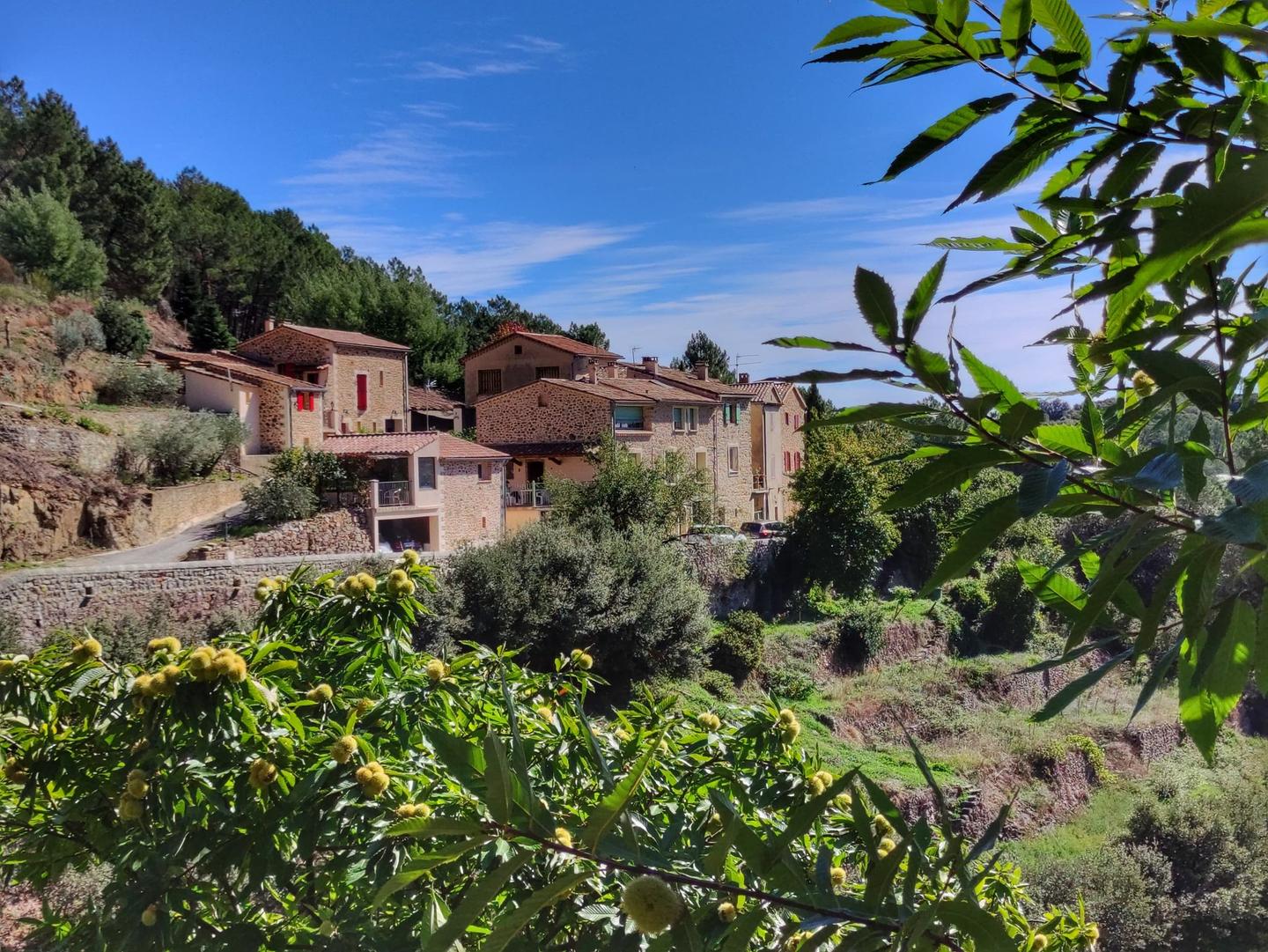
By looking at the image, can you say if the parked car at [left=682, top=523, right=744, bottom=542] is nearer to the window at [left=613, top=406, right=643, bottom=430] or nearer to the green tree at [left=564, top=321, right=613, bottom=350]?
the window at [left=613, top=406, right=643, bottom=430]

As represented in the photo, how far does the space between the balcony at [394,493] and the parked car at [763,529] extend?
9534 mm

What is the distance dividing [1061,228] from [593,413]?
23604mm

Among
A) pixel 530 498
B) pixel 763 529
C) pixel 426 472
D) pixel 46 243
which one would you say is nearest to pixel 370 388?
pixel 530 498

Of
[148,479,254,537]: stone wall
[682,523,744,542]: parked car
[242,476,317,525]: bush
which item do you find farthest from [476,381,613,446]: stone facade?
[242,476,317,525]: bush

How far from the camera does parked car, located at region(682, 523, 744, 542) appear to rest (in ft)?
73.3

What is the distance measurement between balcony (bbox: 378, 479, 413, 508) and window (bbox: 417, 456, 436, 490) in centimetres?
38

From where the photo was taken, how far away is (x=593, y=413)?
81.5 ft

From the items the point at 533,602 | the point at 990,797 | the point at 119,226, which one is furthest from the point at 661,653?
the point at 119,226

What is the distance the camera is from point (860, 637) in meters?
20.6

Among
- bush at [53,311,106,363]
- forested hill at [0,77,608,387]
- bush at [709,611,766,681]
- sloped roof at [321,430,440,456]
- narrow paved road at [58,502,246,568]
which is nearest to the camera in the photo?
narrow paved road at [58,502,246,568]

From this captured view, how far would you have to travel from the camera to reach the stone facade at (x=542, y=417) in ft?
81.5

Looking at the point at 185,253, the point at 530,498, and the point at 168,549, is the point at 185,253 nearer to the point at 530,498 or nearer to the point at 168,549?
the point at 530,498

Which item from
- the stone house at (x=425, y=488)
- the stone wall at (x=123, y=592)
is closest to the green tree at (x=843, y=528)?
the stone house at (x=425, y=488)

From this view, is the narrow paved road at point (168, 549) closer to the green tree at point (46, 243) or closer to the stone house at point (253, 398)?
the stone house at point (253, 398)
